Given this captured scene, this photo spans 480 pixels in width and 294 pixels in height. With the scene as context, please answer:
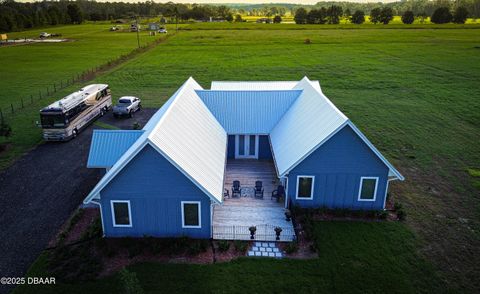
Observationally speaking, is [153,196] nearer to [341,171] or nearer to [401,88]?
[341,171]

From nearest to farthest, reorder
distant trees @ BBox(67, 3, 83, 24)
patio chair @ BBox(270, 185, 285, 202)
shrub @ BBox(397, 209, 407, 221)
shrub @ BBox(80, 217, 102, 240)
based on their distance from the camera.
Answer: shrub @ BBox(80, 217, 102, 240) → shrub @ BBox(397, 209, 407, 221) → patio chair @ BBox(270, 185, 285, 202) → distant trees @ BBox(67, 3, 83, 24)

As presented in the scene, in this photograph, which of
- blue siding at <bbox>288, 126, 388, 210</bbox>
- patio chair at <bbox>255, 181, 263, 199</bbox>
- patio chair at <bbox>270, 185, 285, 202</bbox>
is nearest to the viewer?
blue siding at <bbox>288, 126, 388, 210</bbox>

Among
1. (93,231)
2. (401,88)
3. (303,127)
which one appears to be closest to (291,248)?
(303,127)

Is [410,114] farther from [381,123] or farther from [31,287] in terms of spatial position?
[31,287]

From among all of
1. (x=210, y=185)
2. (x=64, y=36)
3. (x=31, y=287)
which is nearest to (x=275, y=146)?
(x=210, y=185)

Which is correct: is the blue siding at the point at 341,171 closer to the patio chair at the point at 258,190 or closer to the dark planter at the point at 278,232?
the patio chair at the point at 258,190

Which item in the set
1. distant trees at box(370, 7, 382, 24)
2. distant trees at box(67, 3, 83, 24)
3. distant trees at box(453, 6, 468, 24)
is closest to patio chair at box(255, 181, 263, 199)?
distant trees at box(370, 7, 382, 24)

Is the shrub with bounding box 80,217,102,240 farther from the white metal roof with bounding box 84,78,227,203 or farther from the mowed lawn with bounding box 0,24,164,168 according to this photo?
the mowed lawn with bounding box 0,24,164,168
